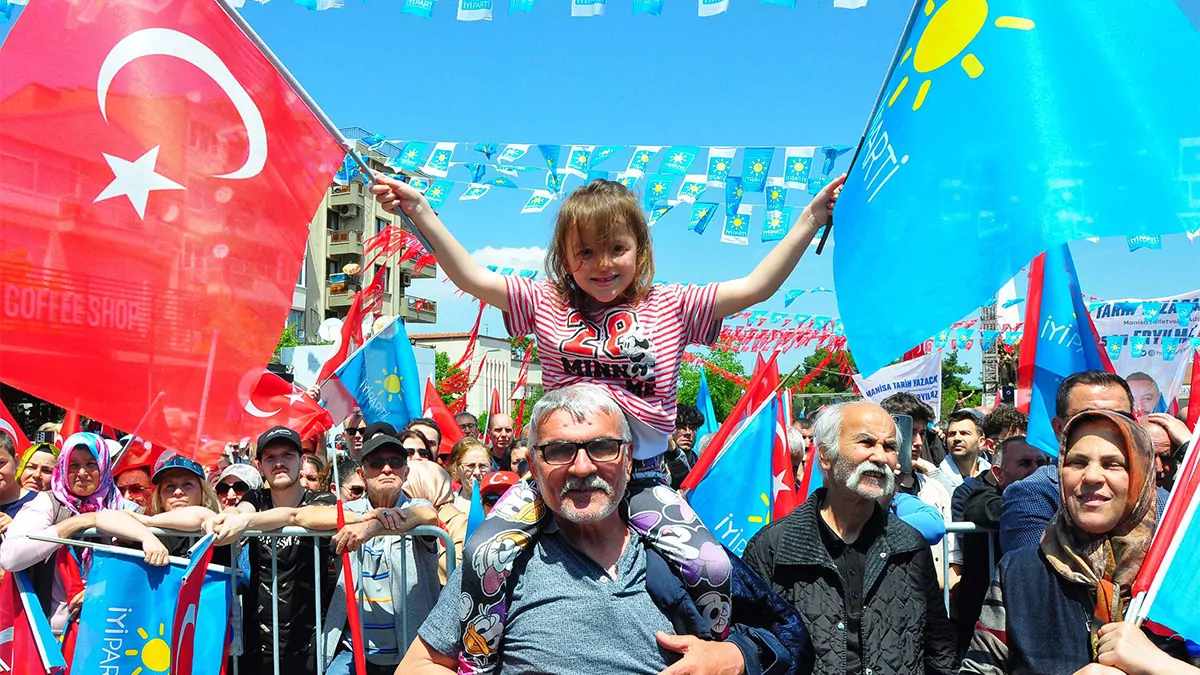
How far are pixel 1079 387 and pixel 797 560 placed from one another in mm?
1456

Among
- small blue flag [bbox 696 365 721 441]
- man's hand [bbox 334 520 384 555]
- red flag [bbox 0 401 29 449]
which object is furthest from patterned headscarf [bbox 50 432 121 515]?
small blue flag [bbox 696 365 721 441]

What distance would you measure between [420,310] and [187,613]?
54.6 metres

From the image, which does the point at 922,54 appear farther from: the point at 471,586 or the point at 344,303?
the point at 344,303

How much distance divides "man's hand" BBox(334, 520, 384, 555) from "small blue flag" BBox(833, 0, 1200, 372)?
2.12 meters

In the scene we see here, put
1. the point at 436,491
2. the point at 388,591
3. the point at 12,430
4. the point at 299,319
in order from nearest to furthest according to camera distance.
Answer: the point at 388,591 → the point at 436,491 → the point at 12,430 → the point at 299,319

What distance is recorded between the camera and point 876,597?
3.35 metres

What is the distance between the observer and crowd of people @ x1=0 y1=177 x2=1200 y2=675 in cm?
260

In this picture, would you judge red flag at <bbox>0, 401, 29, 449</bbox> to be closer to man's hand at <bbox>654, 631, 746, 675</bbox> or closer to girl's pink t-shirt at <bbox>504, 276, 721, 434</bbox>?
girl's pink t-shirt at <bbox>504, 276, 721, 434</bbox>

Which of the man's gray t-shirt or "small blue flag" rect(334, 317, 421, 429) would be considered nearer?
the man's gray t-shirt

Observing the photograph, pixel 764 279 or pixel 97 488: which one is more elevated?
pixel 764 279

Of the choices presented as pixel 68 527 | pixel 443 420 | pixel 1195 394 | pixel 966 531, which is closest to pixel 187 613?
pixel 68 527

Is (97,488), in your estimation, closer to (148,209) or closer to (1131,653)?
(148,209)

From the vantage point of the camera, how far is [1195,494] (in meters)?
2.31

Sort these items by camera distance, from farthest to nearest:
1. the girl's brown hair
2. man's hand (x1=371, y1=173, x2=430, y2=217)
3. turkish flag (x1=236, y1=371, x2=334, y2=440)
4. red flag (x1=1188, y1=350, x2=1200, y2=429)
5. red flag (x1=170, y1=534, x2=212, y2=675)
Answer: red flag (x1=1188, y1=350, x2=1200, y2=429) < turkish flag (x1=236, y1=371, x2=334, y2=440) < red flag (x1=170, y1=534, x2=212, y2=675) < man's hand (x1=371, y1=173, x2=430, y2=217) < the girl's brown hair
